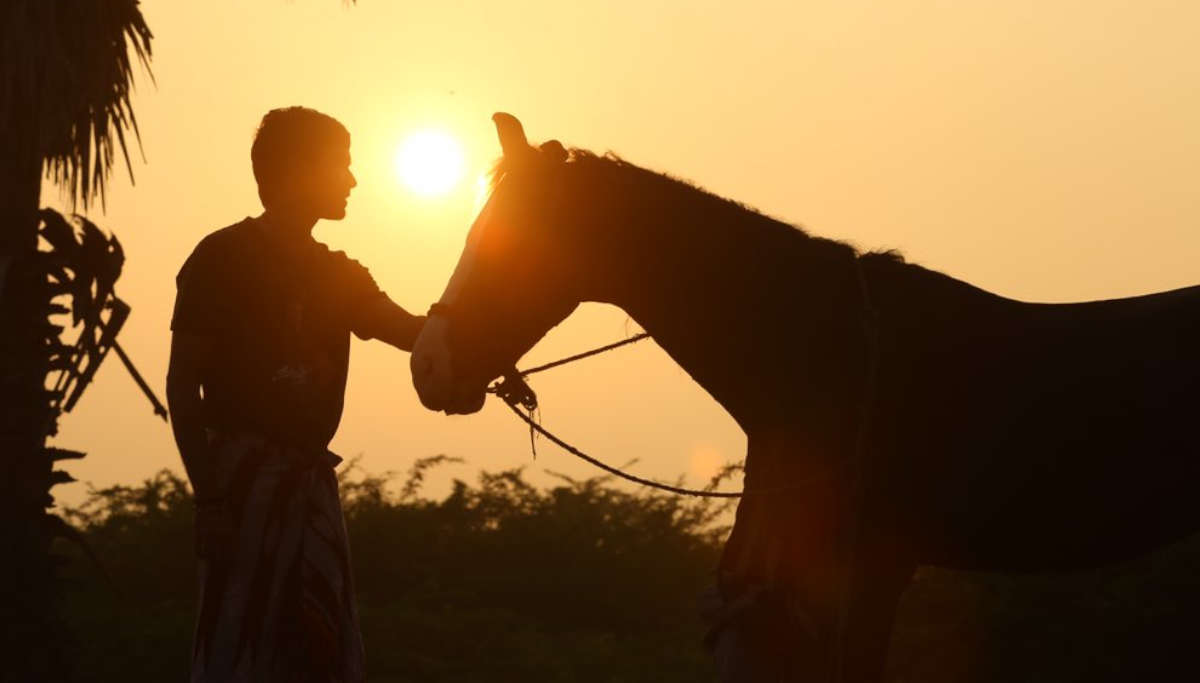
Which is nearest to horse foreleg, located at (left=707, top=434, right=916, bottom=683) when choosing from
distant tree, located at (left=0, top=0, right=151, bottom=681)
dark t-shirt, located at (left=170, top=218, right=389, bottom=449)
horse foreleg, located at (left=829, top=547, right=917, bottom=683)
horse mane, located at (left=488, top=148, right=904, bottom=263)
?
horse foreleg, located at (left=829, top=547, right=917, bottom=683)

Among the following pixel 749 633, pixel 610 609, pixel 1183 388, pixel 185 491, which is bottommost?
pixel 749 633

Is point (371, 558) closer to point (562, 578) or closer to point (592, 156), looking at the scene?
A: point (562, 578)

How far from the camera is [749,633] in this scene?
5008 millimetres

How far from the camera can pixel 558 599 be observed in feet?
47.8

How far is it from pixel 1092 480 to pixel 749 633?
1.17 metres

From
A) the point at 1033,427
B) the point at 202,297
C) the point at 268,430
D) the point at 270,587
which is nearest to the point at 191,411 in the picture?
the point at 268,430

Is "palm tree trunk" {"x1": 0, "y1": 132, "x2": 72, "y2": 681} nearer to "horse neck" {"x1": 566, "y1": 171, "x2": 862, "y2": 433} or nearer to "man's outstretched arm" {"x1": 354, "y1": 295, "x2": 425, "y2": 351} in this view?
"man's outstretched arm" {"x1": 354, "y1": 295, "x2": 425, "y2": 351}

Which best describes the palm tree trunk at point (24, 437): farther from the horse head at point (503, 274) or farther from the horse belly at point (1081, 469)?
the horse belly at point (1081, 469)

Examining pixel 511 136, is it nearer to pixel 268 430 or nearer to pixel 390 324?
pixel 390 324

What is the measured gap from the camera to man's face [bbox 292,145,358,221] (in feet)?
17.7

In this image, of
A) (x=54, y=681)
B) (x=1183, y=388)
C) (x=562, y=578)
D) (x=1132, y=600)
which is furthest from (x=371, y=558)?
(x=1183, y=388)

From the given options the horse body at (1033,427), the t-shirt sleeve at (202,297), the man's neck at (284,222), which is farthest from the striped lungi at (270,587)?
the horse body at (1033,427)

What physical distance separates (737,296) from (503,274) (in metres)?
0.76

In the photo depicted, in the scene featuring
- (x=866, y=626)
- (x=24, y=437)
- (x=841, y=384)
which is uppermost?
(x=24, y=437)
